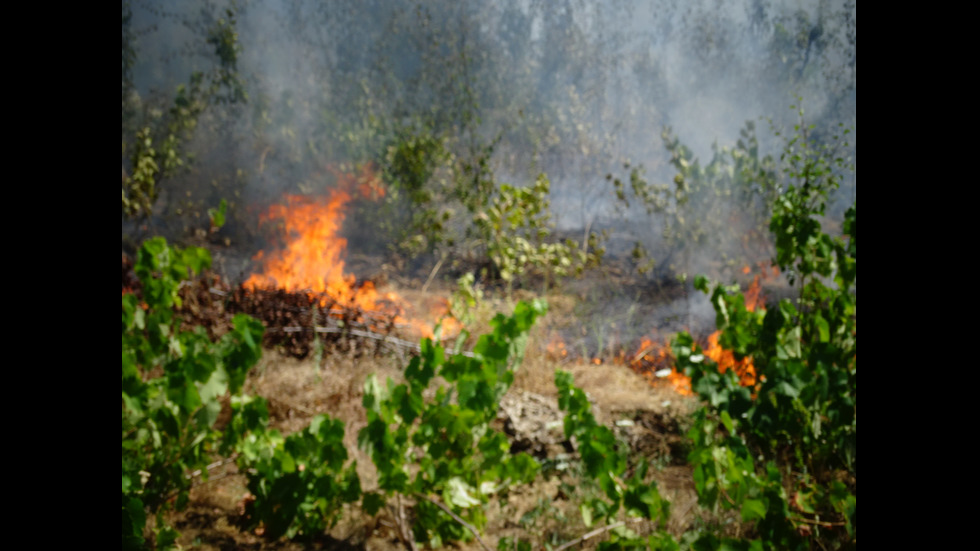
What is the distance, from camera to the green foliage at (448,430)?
159 cm

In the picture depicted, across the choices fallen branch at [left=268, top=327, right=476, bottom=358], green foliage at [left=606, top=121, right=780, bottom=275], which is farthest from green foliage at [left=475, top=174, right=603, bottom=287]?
fallen branch at [left=268, top=327, right=476, bottom=358]

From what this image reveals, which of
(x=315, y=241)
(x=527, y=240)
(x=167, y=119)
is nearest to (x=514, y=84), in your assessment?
(x=527, y=240)

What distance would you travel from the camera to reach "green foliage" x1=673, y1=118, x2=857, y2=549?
4.91ft

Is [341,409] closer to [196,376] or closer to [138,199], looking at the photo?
[196,376]

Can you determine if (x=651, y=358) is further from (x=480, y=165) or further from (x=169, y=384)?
(x=169, y=384)

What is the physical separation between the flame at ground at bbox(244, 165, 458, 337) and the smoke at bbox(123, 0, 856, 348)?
0.36 ft

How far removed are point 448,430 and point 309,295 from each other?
2275 millimetres

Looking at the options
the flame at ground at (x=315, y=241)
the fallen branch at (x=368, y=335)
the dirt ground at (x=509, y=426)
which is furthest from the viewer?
the flame at ground at (x=315, y=241)

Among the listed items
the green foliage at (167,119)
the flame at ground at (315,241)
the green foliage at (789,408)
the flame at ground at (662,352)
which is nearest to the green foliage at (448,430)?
the green foliage at (789,408)

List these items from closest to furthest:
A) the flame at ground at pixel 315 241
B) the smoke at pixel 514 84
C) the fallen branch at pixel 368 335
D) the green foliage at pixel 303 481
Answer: the green foliage at pixel 303 481 → the fallen branch at pixel 368 335 → the smoke at pixel 514 84 → the flame at ground at pixel 315 241

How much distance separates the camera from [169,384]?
158 centimetres

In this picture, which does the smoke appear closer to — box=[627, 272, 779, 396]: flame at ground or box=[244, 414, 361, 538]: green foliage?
box=[627, 272, 779, 396]: flame at ground

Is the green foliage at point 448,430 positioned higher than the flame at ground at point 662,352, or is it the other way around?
the flame at ground at point 662,352

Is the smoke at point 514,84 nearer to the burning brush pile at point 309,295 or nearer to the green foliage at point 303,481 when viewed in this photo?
the burning brush pile at point 309,295
